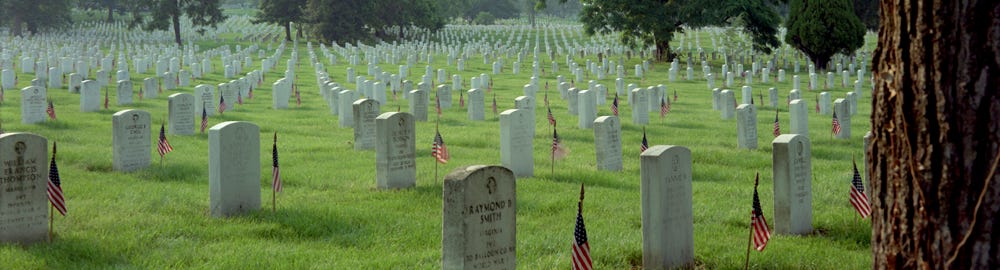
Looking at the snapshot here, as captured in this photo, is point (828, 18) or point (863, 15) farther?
point (863, 15)

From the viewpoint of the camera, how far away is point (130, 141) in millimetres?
12547

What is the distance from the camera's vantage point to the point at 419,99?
801 inches

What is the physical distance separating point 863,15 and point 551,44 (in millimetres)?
21512

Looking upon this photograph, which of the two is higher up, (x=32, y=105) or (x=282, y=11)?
(x=282, y=11)

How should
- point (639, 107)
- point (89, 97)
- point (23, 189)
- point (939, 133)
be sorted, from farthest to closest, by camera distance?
1. point (89, 97)
2. point (639, 107)
3. point (23, 189)
4. point (939, 133)

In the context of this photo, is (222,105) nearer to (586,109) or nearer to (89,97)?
(89,97)

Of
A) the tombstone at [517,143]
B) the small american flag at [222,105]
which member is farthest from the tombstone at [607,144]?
the small american flag at [222,105]

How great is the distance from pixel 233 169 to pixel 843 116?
11654 mm

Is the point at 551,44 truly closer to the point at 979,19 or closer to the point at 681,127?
the point at 681,127

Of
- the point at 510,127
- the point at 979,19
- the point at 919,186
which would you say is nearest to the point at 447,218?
the point at 919,186

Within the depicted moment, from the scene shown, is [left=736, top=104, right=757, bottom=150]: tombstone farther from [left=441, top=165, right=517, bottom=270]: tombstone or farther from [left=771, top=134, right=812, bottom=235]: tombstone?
[left=441, top=165, right=517, bottom=270]: tombstone

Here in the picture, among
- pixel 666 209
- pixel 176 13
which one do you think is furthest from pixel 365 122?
pixel 176 13

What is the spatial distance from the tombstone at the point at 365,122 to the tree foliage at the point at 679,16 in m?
28.7

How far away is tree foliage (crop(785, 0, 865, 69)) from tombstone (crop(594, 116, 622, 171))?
2889cm
